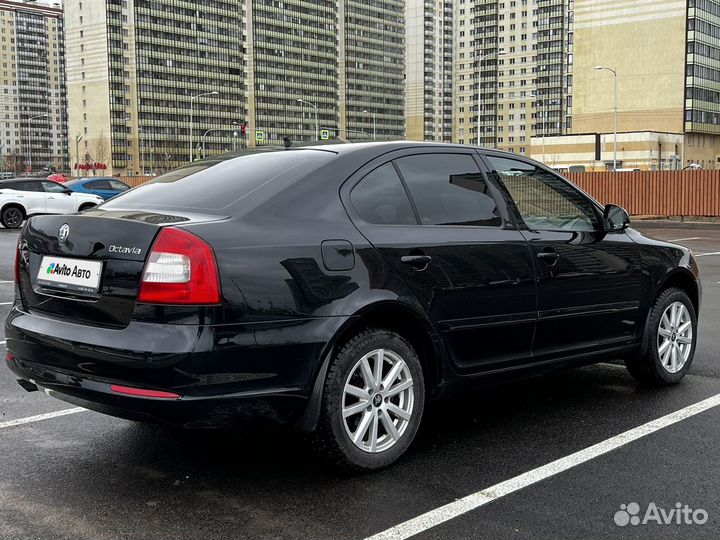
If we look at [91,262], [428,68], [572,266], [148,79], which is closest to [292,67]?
[148,79]

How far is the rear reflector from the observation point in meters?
3.46

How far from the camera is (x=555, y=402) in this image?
5.38m

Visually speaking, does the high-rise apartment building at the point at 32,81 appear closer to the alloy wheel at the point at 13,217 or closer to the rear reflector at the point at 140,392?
the alloy wheel at the point at 13,217

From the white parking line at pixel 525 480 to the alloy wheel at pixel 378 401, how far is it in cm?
54

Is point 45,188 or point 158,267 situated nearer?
point 158,267

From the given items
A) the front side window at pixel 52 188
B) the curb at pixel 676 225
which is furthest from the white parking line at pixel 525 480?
the front side window at pixel 52 188

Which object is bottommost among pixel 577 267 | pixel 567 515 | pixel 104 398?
pixel 567 515

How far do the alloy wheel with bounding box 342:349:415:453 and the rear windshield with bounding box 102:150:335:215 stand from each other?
946 mm

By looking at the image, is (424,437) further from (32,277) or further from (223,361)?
(32,277)

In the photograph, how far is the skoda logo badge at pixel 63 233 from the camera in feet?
12.9

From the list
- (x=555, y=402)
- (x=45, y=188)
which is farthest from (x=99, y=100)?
(x=555, y=402)

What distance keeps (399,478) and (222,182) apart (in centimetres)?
169

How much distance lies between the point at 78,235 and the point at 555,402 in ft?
10.1

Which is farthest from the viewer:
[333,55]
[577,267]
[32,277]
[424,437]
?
[333,55]
